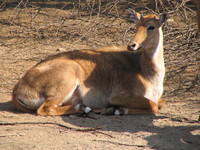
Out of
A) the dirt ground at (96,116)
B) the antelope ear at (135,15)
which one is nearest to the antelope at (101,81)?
the antelope ear at (135,15)

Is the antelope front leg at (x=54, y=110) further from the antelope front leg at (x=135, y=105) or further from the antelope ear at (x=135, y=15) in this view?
the antelope ear at (x=135, y=15)

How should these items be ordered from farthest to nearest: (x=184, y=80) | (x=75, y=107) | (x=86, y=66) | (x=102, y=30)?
1. (x=102, y=30)
2. (x=184, y=80)
3. (x=86, y=66)
4. (x=75, y=107)

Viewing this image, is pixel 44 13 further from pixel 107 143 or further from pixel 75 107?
pixel 107 143

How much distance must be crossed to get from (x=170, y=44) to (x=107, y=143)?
4501 mm

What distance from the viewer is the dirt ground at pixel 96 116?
19.8ft

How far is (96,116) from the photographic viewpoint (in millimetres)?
7219

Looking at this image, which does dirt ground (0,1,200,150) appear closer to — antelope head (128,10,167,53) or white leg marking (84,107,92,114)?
white leg marking (84,107,92,114)

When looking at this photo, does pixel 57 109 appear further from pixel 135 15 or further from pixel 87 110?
pixel 135 15

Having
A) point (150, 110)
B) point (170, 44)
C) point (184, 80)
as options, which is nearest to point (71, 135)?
point (150, 110)

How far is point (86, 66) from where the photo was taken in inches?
309

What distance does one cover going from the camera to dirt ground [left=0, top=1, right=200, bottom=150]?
6039mm

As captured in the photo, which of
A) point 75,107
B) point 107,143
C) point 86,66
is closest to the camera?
point 107,143

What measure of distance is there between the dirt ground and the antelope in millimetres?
230

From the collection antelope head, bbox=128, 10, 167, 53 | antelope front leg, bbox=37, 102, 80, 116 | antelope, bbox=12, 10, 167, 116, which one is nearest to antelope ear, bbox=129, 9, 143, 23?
antelope, bbox=12, 10, 167, 116
